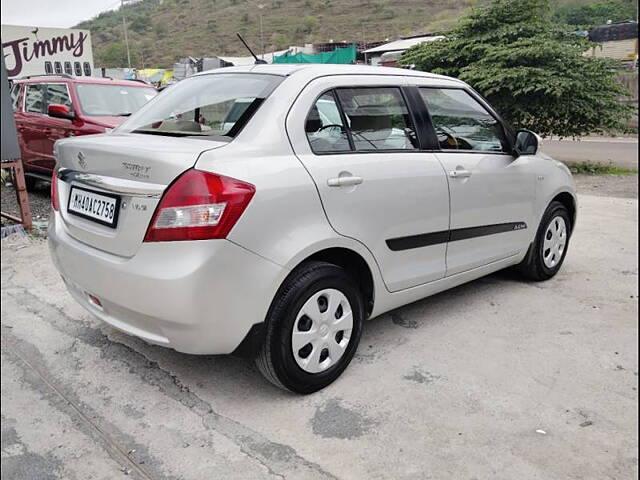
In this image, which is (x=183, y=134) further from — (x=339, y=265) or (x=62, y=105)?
(x=62, y=105)

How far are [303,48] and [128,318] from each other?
5.95 meters

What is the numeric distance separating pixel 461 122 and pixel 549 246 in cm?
141

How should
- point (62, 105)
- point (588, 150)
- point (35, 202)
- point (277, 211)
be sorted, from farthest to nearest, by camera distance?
point (588, 150), point (35, 202), point (62, 105), point (277, 211)

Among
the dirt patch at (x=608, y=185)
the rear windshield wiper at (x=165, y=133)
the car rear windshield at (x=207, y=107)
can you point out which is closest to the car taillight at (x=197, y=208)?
the car rear windshield at (x=207, y=107)

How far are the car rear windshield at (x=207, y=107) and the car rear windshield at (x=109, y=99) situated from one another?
4.59 meters

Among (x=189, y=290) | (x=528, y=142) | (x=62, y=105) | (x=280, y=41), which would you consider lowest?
(x=189, y=290)

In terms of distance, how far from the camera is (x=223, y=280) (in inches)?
91.0

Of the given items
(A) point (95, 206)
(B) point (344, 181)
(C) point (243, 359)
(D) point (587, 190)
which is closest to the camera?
(A) point (95, 206)

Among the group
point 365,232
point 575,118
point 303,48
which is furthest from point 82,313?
point 575,118

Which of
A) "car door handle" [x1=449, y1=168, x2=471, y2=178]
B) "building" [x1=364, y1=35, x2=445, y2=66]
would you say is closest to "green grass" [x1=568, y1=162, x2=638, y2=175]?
"building" [x1=364, y1=35, x2=445, y2=66]

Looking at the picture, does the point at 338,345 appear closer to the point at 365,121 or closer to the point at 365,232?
the point at 365,232

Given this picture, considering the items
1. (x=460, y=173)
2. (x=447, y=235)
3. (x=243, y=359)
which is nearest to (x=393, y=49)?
(x=460, y=173)

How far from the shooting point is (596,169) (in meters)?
11.1

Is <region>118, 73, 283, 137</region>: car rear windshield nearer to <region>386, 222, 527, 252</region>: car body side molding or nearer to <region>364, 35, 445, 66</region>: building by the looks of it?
<region>386, 222, 527, 252</region>: car body side molding
